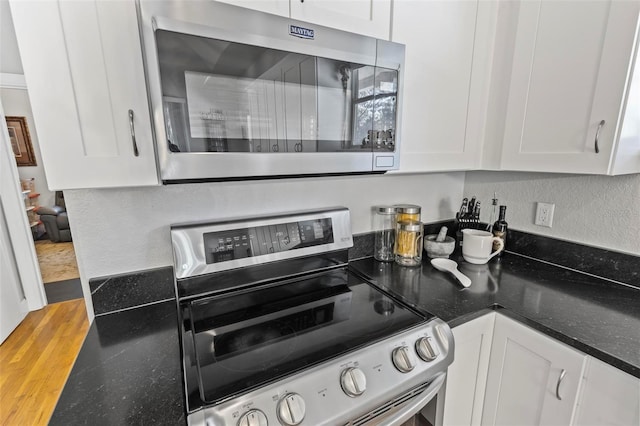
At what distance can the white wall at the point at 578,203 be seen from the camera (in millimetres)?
1120

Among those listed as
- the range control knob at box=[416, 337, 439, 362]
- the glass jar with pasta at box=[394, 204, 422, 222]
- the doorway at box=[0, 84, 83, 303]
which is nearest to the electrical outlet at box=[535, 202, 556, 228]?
the glass jar with pasta at box=[394, 204, 422, 222]

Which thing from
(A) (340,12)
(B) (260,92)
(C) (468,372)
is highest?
(A) (340,12)

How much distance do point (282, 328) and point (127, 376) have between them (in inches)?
15.4

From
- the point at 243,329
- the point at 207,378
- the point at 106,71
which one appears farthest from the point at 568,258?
the point at 106,71

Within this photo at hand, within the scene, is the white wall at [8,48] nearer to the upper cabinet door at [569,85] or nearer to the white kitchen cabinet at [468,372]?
the upper cabinet door at [569,85]

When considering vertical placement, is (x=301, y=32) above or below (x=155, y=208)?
above

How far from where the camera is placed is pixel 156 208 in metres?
1.01

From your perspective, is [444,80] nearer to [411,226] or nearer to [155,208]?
[411,226]

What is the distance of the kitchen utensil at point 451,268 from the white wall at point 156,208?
18.2 inches

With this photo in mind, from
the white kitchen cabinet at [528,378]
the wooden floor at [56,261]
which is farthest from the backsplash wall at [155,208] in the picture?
the wooden floor at [56,261]

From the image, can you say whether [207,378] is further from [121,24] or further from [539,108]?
[539,108]

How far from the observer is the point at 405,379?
77 centimetres

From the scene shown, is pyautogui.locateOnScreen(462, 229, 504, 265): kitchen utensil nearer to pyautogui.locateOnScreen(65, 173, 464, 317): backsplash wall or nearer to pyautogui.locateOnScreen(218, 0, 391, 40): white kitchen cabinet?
pyautogui.locateOnScreen(65, 173, 464, 317): backsplash wall

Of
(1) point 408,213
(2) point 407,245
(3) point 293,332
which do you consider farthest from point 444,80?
(3) point 293,332
